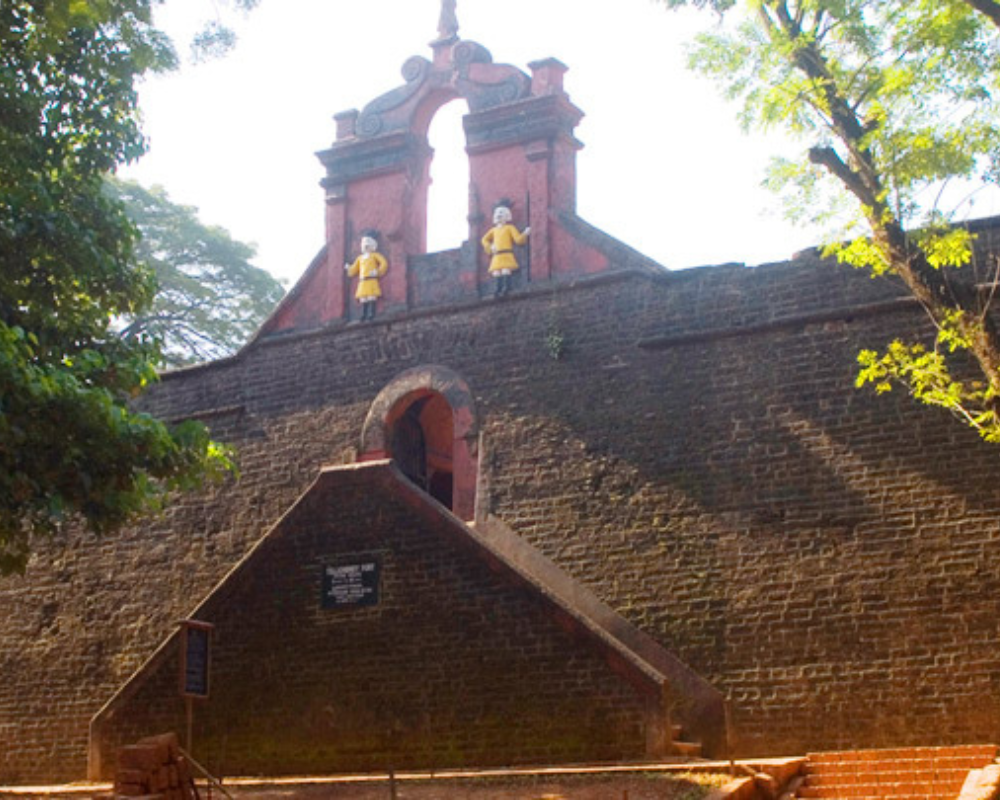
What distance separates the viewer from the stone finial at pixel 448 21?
52.5 ft

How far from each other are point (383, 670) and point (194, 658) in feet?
6.20

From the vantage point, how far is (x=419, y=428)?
15672 millimetres

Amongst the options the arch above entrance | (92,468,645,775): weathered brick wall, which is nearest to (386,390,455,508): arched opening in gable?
(92,468,645,775): weathered brick wall

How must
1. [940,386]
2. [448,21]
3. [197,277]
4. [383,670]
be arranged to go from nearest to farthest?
1. [940,386]
2. [383,670]
3. [448,21]
4. [197,277]

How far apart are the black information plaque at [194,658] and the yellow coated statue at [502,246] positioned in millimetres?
5169

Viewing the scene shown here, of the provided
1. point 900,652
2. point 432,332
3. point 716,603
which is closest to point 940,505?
point 900,652

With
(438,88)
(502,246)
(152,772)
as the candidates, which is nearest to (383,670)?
(152,772)

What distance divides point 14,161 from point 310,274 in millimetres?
5938

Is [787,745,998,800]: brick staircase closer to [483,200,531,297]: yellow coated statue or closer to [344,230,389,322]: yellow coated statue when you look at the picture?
[483,200,531,297]: yellow coated statue

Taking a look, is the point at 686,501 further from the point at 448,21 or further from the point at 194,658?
the point at 448,21

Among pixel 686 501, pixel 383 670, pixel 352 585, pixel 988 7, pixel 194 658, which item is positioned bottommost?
pixel 383 670

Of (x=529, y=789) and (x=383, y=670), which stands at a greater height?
(x=383, y=670)

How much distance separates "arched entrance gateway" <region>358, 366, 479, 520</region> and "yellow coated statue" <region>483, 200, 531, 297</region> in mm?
1039

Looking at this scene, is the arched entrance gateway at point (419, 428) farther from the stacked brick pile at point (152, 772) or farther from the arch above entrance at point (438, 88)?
the stacked brick pile at point (152, 772)
